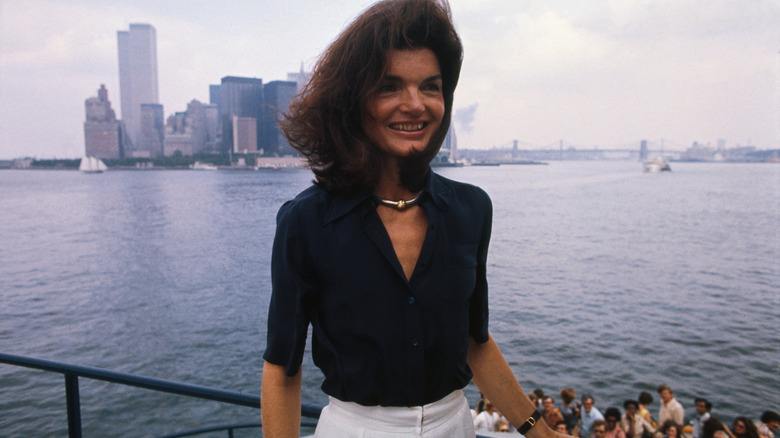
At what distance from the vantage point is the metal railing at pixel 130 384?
1.92 meters

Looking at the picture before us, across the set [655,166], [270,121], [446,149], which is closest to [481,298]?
[446,149]

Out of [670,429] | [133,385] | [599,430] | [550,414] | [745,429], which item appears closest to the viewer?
[133,385]

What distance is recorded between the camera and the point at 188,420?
Answer: 1547 centimetres

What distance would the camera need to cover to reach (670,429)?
9.31 meters

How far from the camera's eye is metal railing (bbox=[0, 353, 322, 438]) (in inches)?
75.6

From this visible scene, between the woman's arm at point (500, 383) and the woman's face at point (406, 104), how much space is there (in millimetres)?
611

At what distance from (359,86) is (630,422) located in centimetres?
1029

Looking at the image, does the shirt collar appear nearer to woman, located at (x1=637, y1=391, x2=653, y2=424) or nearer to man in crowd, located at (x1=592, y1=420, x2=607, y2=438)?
man in crowd, located at (x1=592, y1=420, x2=607, y2=438)

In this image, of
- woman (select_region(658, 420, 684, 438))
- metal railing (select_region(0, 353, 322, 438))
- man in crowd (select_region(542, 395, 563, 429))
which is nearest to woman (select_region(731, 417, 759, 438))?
woman (select_region(658, 420, 684, 438))

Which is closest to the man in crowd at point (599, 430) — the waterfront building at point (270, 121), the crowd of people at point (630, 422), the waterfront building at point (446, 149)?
the crowd of people at point (630, 422)

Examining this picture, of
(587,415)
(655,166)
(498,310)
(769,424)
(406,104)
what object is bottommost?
(498,310)

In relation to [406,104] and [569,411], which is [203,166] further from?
[406,104]

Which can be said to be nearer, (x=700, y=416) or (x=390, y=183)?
(x=390, y=183)

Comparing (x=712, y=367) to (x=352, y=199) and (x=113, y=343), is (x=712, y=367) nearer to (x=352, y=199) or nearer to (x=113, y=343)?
(x=352, y=199)
